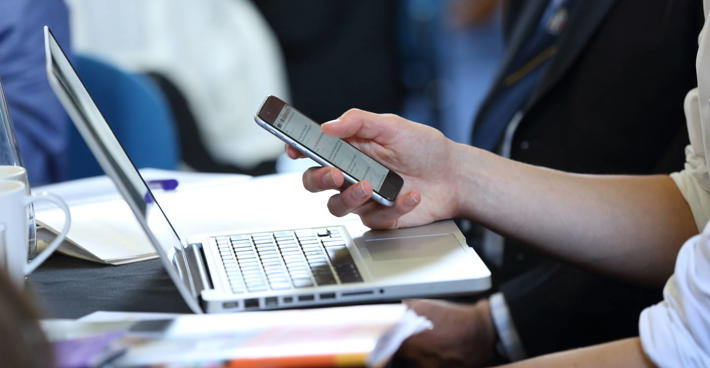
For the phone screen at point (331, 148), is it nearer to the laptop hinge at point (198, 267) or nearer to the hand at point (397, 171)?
the hand at point (397, 171)

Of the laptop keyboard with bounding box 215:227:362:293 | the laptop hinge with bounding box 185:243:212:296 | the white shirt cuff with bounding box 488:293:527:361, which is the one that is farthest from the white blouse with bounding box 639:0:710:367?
the white shirt cuff with bounding box 488:293:527:361

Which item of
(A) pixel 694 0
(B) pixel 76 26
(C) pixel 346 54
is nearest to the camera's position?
(A) pixel 694 0

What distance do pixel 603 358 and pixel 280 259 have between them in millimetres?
320

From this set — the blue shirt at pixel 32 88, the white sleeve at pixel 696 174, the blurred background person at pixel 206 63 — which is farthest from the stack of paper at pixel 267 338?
the blurred background person at pixel 206 63

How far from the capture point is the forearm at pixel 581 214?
44.4 inches

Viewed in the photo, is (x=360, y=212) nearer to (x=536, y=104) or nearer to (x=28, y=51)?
(x=536, y=104)

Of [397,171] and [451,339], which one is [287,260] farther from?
[451,339]

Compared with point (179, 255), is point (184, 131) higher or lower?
lower

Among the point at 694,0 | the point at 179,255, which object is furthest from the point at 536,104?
the point at 179,255

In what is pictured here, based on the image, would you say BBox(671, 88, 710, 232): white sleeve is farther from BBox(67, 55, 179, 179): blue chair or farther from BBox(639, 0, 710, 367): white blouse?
BBox(67, 55, 179, 179): blue chair

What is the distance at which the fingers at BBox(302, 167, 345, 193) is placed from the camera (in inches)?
37.4

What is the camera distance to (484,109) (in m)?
1.74

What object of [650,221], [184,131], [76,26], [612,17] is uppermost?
[612,17]

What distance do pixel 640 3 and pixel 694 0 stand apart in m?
0.10
